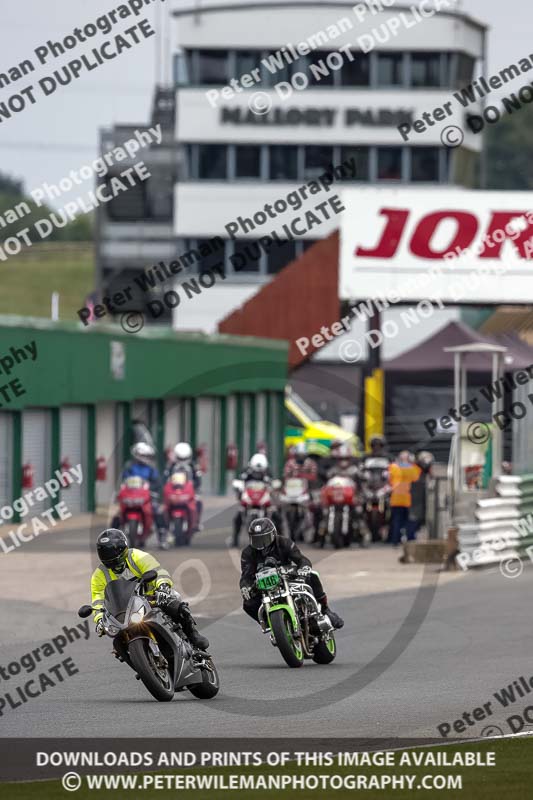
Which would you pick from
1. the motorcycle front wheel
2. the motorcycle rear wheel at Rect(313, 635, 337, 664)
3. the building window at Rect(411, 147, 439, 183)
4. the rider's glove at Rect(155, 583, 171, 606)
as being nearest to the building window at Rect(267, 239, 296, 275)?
the building window at Rect(411, 147, 439, 183)

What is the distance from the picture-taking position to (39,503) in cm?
3188

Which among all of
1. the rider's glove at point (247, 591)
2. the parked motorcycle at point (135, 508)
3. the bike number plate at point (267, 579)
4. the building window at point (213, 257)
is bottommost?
the building window at point (213, 257)

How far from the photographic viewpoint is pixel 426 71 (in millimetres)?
72000

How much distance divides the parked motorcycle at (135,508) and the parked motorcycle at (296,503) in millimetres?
2622

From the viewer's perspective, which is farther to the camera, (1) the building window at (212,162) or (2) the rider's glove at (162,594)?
(1) the building window at (212,162)

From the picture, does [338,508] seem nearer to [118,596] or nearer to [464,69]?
[118,596]

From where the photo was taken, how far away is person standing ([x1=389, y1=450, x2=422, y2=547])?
88.6 feet

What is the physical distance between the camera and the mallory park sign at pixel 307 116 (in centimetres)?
7050

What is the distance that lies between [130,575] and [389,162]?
197 feet

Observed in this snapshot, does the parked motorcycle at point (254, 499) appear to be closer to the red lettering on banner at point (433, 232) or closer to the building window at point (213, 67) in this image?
the red lettering on banner at point (433, 232)

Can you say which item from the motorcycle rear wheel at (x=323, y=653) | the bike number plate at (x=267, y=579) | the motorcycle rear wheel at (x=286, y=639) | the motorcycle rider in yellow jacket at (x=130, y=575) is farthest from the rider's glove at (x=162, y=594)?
the motorcycle rear wheel at (x=323, y=653)

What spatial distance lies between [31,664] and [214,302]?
5388cm

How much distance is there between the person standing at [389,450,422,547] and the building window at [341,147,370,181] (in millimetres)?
43875
